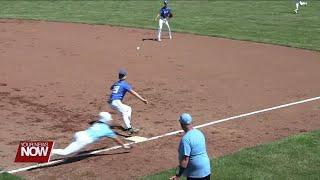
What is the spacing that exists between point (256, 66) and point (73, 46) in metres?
9.06

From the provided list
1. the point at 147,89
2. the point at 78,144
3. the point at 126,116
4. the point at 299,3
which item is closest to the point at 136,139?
the point at 126,116

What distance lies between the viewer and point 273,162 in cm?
1241

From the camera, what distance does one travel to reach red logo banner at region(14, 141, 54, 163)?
1159 cm

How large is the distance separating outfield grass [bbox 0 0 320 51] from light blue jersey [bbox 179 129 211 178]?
19.5 meters

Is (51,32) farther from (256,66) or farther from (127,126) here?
(127,126)

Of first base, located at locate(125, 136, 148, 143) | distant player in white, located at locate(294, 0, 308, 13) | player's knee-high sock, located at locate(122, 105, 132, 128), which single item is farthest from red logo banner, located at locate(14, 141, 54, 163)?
distant player in white, located at locate(294, 0, 308, 13)

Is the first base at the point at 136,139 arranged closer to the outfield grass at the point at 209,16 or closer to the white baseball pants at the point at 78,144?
the white baseball pants at the point at 78,144

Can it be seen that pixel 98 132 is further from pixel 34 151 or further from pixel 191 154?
pixel 191 154

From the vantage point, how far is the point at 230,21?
3744cm

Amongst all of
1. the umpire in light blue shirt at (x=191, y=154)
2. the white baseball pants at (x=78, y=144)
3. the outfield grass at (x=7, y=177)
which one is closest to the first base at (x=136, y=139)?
the white baseball pants at (x=78, y=144)

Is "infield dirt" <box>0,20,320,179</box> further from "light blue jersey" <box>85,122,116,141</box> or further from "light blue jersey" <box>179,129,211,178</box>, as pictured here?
"light blue jersey" <box>179,129,211,178</box>

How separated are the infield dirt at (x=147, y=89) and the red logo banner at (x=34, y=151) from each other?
1.12ft

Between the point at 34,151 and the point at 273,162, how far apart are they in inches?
198

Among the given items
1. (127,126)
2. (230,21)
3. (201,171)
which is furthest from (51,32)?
(201,171)
